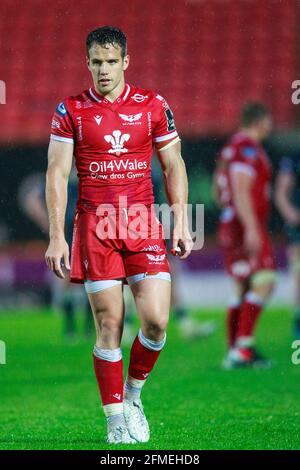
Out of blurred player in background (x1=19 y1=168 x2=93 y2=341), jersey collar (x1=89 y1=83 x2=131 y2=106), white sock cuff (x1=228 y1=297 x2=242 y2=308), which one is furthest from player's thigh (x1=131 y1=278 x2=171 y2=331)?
blurred player in background (x1=19 y1=168 x2=93 y2=341)

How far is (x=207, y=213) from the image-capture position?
56.6 ft


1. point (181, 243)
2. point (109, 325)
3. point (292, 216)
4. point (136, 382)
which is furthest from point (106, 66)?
point (292, 216)

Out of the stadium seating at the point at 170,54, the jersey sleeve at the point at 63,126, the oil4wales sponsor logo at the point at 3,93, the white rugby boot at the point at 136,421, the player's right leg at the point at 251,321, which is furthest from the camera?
the stadium seating at the point at 170,54

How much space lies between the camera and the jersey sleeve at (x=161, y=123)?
6.09m

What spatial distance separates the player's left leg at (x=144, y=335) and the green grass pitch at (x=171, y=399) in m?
0.17

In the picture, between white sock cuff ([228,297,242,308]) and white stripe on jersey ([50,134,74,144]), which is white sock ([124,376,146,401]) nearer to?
white stripe on jersey ([50,134,74,144])

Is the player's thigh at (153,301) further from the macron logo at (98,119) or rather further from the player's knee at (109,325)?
the macron logo at (98,119)

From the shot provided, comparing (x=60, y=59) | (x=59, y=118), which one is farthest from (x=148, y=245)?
(x=60, y=59)

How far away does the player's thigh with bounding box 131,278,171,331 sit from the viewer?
595 cm

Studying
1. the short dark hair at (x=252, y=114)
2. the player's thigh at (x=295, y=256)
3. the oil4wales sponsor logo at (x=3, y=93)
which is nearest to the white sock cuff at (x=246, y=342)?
the short dark hair at (x=252, y=114)

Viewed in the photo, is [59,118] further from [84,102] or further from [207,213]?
[207,213]

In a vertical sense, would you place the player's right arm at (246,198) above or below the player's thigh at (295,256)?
above

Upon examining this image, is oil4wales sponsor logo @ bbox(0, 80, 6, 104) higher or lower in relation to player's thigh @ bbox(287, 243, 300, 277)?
higher

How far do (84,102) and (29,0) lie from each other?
14.8 meters
